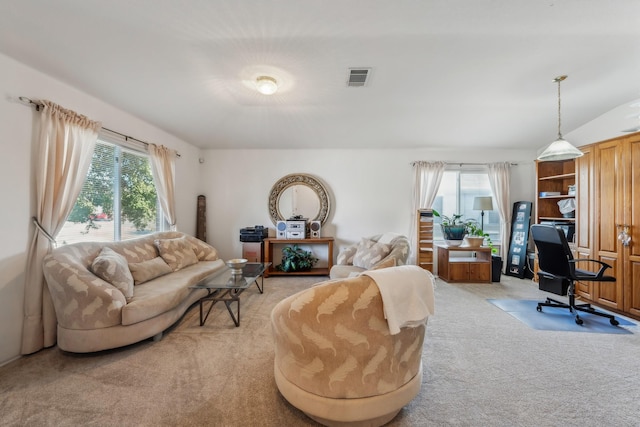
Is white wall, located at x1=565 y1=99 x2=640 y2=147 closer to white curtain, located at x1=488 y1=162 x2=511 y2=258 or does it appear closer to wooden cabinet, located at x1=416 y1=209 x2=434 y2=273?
white curtain, located at x1=488 y1=162 x2=511 y2=258

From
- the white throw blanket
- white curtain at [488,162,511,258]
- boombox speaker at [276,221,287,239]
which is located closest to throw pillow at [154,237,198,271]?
boombox speaker at [276,221,287,239]

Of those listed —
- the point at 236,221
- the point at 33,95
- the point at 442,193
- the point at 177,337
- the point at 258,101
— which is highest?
the point at 258,101

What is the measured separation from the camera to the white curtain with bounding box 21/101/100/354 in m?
2.15

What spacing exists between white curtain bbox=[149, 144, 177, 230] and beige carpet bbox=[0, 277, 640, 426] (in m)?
1.97

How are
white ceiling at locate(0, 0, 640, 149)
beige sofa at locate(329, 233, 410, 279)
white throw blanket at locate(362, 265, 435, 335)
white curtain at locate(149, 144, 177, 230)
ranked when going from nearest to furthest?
white throw blanket at locate(362, 265, 435, 335) < white ceiling at locate(0, 0, 640, 149) < beige sofa at locate(329, 233, 410, 279) < white curtain at locate(149, 144, 177, 230)

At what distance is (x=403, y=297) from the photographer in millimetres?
1268

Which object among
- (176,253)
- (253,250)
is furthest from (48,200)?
(253,250)

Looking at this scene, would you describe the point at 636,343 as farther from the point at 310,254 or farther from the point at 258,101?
the point at 258,101

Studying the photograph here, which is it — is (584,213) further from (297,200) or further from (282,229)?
(282,229)

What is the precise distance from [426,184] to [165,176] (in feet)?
14.8

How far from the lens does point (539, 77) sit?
9.15ft

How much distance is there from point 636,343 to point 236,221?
5405 mm

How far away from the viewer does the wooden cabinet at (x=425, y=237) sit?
4.46 meters

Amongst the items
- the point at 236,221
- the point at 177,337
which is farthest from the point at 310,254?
the point at 177,337
